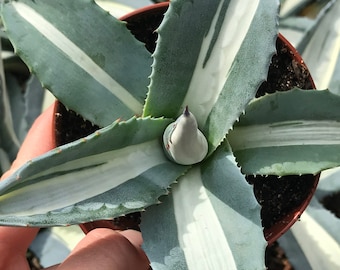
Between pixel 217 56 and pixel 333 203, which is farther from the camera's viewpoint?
pixel 333 203

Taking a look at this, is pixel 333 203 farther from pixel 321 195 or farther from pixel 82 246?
pixel 82 246

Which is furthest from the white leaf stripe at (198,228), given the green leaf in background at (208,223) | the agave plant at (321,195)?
the agave plant at (321,195)

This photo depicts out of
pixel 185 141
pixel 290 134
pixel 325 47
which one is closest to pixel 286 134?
pixel 290 134

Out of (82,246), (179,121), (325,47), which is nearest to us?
(179,121)

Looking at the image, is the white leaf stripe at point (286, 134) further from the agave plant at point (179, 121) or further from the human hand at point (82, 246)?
the human hand at point (82, 246)

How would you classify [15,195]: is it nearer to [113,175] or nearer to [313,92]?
[113,175]

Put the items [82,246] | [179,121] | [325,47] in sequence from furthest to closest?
1. [325,47]
2. [82,246]
3. [179,121]

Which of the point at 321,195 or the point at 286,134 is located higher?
the point at 286,134
